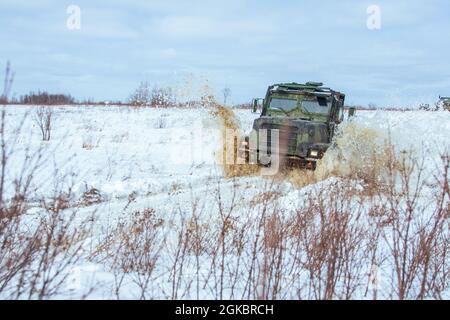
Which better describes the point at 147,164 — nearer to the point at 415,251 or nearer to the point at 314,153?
the point at 314,153

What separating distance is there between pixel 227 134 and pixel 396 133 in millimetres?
4352

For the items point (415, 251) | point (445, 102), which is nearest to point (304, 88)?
point (415, 251)

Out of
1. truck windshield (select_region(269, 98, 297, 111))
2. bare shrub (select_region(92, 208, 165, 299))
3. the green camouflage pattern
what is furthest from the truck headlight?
bare shrub (select_region(92, 208, 165, 299))

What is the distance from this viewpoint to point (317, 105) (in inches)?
474

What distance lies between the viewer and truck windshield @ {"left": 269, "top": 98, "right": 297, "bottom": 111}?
1213 centimetres

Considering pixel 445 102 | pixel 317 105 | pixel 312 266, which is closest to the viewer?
pixel 312 266

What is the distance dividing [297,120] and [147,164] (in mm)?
5081

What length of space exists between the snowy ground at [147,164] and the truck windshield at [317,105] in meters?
0.80

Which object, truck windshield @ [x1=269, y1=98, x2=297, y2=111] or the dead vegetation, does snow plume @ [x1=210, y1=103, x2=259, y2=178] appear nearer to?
truck windshield @ [x1=269, y1=98, x2=297, y2=111]

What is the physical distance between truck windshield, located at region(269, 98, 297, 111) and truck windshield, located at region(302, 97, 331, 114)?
25cm

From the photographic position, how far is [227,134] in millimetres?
13609
